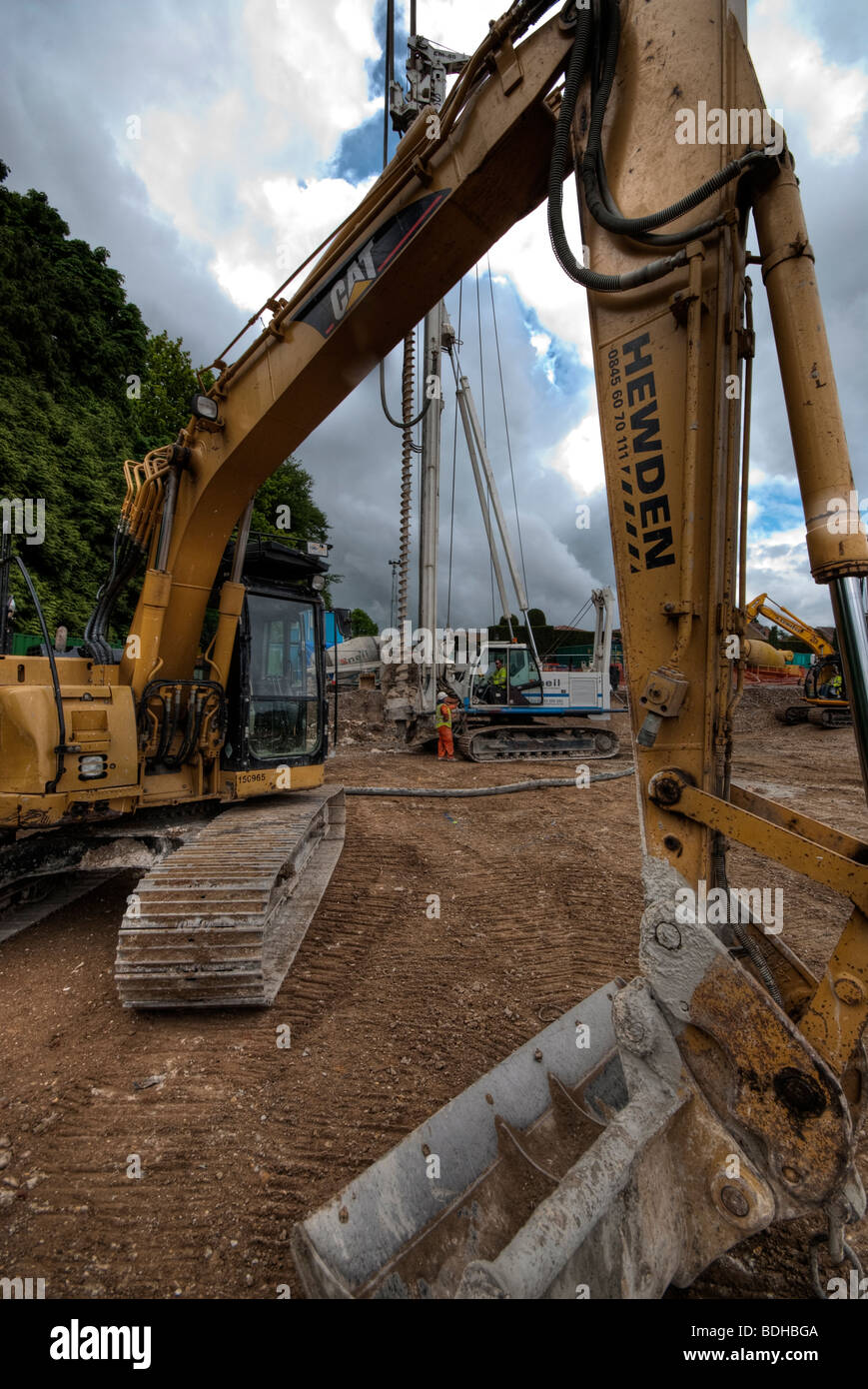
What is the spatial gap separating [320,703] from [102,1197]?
12.0ft

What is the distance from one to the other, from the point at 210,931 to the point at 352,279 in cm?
333

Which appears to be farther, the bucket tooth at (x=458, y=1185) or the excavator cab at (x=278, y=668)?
the excavator cab at (x=278, y=668)

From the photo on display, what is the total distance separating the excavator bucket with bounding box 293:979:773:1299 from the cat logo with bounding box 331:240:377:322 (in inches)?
131

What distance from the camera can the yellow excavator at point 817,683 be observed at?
18.6 metres

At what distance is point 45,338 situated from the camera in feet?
56.4

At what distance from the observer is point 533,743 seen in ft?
43.8

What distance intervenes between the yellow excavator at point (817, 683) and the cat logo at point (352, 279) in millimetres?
18069

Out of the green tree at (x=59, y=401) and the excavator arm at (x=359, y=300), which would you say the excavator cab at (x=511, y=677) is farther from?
Answer: the green tree at (x=59, y=401)

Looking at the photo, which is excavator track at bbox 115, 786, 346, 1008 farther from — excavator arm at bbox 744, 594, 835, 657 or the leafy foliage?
excavator arm at bbox 744, 594, 835, 657

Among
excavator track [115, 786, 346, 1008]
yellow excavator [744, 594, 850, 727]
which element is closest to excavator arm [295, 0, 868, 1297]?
excavator track [115, 786, 346, 1008]

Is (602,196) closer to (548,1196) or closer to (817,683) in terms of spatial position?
(548,1196)

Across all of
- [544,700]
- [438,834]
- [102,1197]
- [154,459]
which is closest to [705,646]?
[102,1197]

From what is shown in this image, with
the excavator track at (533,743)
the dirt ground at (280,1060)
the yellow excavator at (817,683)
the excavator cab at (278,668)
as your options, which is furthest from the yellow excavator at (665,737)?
the yellow excavator at (817,683)

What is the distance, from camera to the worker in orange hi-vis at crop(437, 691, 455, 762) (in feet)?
41.6
